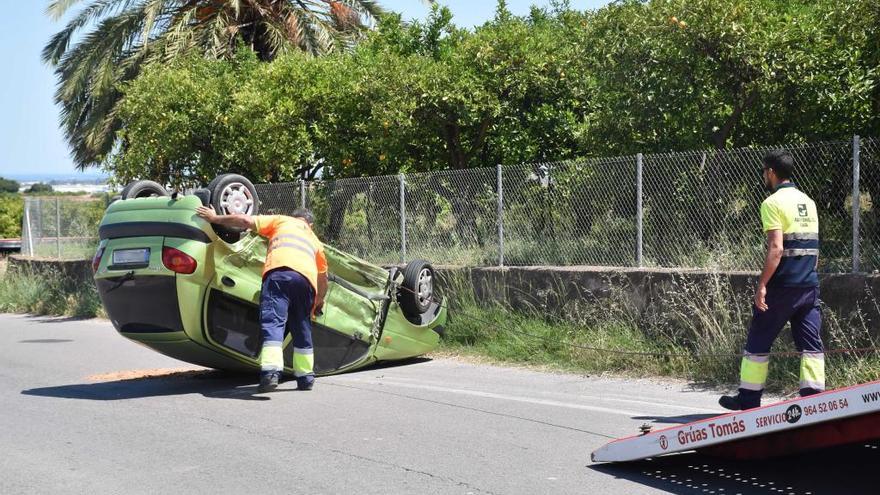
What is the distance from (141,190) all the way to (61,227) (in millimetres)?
12266

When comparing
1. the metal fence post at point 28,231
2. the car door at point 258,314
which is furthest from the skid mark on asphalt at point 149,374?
the metal fence post at point 28,231

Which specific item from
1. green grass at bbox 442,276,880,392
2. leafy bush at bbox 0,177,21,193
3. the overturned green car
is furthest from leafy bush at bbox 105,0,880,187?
leafy bush at bbox 0,177,21,193

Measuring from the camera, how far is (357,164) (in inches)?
680

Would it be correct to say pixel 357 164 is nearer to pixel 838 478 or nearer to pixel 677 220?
pixel 677 220

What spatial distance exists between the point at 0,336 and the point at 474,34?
818cm

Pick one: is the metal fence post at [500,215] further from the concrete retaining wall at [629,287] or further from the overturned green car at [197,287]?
the overturned green car at [197,287]

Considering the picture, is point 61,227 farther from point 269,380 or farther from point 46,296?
point 269,380

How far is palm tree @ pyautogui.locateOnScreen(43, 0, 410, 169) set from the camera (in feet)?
70.7

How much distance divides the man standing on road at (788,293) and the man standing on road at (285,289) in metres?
3.65

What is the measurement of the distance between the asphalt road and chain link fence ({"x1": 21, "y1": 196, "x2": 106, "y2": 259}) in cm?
1008

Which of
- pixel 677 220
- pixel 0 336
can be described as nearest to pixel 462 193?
pixel 677 220

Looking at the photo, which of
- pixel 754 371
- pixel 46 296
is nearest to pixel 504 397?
pixel 754 371

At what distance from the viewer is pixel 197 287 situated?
8320 mm

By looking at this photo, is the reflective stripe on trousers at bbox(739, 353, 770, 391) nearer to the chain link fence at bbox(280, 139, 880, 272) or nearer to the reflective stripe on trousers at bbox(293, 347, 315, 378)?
the chain link fence at bbox(280, 139, 880, 272)
